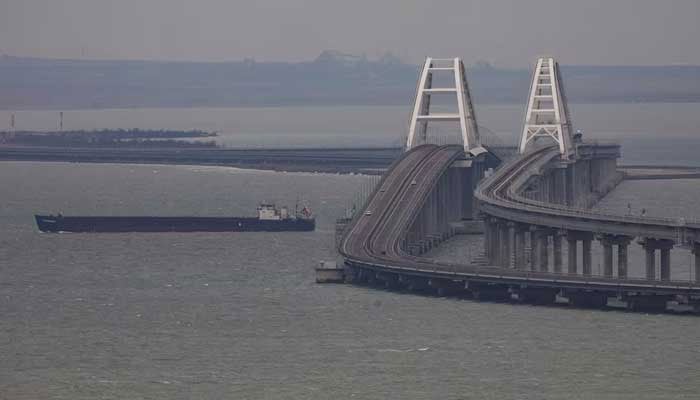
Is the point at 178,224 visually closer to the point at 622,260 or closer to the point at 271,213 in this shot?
the point at 271,213

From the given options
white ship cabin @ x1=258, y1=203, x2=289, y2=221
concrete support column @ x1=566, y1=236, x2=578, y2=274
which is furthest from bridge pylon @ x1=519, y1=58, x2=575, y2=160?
concrete support column @ x1=566, y1=236, x2=578, y2=274

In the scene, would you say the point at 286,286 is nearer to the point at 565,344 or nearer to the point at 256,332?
the point at 256,332

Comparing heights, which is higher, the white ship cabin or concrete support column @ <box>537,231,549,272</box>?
the white ship cabin

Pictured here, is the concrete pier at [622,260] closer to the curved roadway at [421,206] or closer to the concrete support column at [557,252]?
the curved roadway at [421,206]

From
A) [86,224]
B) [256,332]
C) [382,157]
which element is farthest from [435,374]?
[382,157]

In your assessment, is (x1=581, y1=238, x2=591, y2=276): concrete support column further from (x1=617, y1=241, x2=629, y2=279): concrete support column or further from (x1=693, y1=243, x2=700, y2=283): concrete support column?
(x1=693, y1=243, x2=700, y2=283): concrete support column

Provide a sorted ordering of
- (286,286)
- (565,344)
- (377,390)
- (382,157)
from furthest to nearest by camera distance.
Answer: (382,157)
(286,286)
(565,344)
(377,390)

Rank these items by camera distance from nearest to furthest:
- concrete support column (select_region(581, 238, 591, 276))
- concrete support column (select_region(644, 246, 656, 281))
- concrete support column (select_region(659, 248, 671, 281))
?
concrete support column (select_region(644, 246, 656, 281))
concrete support column (select_region(659, 248, 671, 281))
concrete support column (select_region(581, 238, 591, 276))

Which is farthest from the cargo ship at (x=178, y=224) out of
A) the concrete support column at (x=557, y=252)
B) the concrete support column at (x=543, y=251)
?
the concrete support column at (x=557, y=252)
